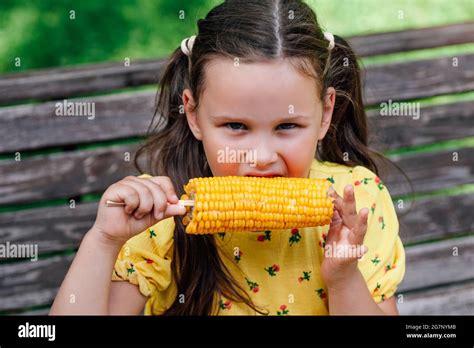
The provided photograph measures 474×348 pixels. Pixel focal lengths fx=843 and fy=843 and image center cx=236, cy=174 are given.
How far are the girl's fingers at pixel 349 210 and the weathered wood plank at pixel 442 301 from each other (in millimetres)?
1076

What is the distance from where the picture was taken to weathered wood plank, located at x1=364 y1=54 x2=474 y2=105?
302 centimetres

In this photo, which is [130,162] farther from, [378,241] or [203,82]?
[378,241]

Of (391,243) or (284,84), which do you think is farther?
(391,243)

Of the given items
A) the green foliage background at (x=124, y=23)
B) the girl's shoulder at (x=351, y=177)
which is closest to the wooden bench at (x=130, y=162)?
the green foliage background at (x=124, y=23)

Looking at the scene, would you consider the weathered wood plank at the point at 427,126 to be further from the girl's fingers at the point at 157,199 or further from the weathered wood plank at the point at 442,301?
the girl's fingers at the point at 157,199

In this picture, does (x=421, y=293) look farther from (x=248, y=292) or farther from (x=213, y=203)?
(x=213, y=203)

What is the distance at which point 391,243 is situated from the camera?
2334 millimetres

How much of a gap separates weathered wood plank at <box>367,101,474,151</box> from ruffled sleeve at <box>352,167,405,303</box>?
0.61 metres

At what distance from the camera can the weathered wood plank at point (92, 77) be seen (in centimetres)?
279
